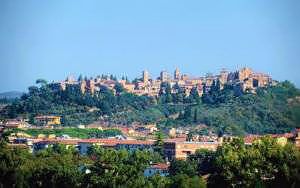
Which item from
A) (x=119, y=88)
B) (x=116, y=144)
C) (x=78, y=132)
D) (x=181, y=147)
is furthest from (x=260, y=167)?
(x=119, y=88)

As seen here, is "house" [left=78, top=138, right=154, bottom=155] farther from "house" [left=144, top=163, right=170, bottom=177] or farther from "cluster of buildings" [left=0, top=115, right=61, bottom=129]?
"cluster of buildings" [left=0, top=115, right=61, bottom=129]

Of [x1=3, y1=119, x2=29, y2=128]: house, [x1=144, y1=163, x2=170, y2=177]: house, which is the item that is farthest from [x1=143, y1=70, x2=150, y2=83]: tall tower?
[x1=144, y1=163, x2=170, y2=177]: house

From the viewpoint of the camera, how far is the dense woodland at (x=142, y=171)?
1053 inches

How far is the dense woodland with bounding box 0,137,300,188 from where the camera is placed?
87.7 feet

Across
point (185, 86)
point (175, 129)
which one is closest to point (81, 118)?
point (175, 129)

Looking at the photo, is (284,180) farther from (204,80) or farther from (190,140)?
(204,80)

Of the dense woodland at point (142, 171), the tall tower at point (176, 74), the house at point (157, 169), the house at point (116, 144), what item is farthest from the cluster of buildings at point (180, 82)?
the dense woodland at point (142, 171)

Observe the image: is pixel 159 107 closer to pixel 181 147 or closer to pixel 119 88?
pixel 119 88

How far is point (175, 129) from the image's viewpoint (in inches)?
2874

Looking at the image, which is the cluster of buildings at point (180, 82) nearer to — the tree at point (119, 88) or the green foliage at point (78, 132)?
the tree at point (119, 88)

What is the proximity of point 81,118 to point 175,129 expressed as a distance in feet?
25.1

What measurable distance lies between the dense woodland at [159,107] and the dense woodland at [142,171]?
36.5 m

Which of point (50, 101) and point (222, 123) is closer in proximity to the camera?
point (222, 123)

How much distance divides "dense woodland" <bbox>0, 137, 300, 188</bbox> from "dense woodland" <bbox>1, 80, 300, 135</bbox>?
36.5 metres
